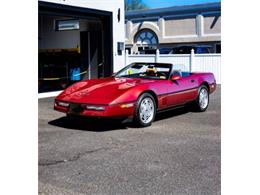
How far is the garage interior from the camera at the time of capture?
15562mm

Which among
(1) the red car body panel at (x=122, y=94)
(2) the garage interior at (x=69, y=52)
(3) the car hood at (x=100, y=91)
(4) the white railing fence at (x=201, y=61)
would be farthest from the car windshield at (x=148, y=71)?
(4) the white railing fence at (x=201, y=61)

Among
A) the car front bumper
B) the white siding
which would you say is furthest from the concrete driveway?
the white siding

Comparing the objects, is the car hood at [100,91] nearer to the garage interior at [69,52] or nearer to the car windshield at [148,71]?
the car windshield at [148,71]

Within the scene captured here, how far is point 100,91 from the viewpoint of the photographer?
283 inches

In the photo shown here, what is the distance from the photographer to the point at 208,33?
3481 centimetres

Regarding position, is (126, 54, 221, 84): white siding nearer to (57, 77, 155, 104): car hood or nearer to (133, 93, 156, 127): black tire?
(57, 77, 155, 104): car hood

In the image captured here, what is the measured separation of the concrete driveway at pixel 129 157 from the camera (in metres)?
3.99

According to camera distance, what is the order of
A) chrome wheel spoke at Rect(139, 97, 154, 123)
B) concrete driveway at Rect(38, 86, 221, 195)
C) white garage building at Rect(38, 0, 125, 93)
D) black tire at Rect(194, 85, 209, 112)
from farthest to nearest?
white garage building at Rect(38, 0, 125, 93) → black tire at Rect(194, 85, 209, 112) → chrome wheel spoke at Rect(139, 97, 154, 123) → concrete driveway at Rect(38, 86, 221, 195)

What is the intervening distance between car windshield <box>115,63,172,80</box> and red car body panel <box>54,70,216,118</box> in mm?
292

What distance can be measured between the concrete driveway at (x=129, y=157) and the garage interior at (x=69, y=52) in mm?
7828

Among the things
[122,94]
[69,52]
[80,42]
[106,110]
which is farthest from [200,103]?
[69,52]
